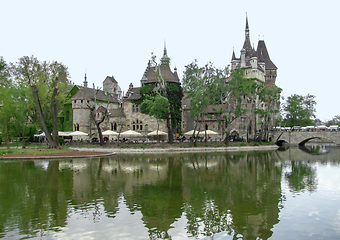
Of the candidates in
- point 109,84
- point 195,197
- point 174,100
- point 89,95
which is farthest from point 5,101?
point 109,84

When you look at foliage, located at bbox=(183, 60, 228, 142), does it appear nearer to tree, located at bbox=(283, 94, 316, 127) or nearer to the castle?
the castle

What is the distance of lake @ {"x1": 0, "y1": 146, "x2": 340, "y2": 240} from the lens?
38.0ft

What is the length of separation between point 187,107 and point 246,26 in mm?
26509

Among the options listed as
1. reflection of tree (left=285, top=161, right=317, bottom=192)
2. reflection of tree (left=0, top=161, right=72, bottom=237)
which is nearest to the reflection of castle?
reflection of tree (left=285, top=161, right=317, bottom=192)

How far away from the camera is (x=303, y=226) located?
40.1ft

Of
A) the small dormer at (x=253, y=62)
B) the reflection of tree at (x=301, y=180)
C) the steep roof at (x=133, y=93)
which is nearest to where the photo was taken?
the reflection of tree at (x=301, y=180)

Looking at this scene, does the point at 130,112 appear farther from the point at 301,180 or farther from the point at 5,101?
the point at 301,180

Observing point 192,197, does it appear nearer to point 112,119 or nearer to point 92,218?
point 92,218

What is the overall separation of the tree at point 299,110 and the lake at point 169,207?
6964cm

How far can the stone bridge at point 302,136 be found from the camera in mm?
68688

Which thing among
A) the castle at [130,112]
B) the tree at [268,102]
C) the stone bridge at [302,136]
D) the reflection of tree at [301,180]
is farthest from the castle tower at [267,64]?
the reflection of tree at [301,180]

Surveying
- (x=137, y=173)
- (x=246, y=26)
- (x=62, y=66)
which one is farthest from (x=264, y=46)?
(x=137, y=173)

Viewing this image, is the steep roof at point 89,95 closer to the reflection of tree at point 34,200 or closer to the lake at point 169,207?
the reflection of tree at point 34,200

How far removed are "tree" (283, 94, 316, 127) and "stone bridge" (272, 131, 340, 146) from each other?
14152 mm
